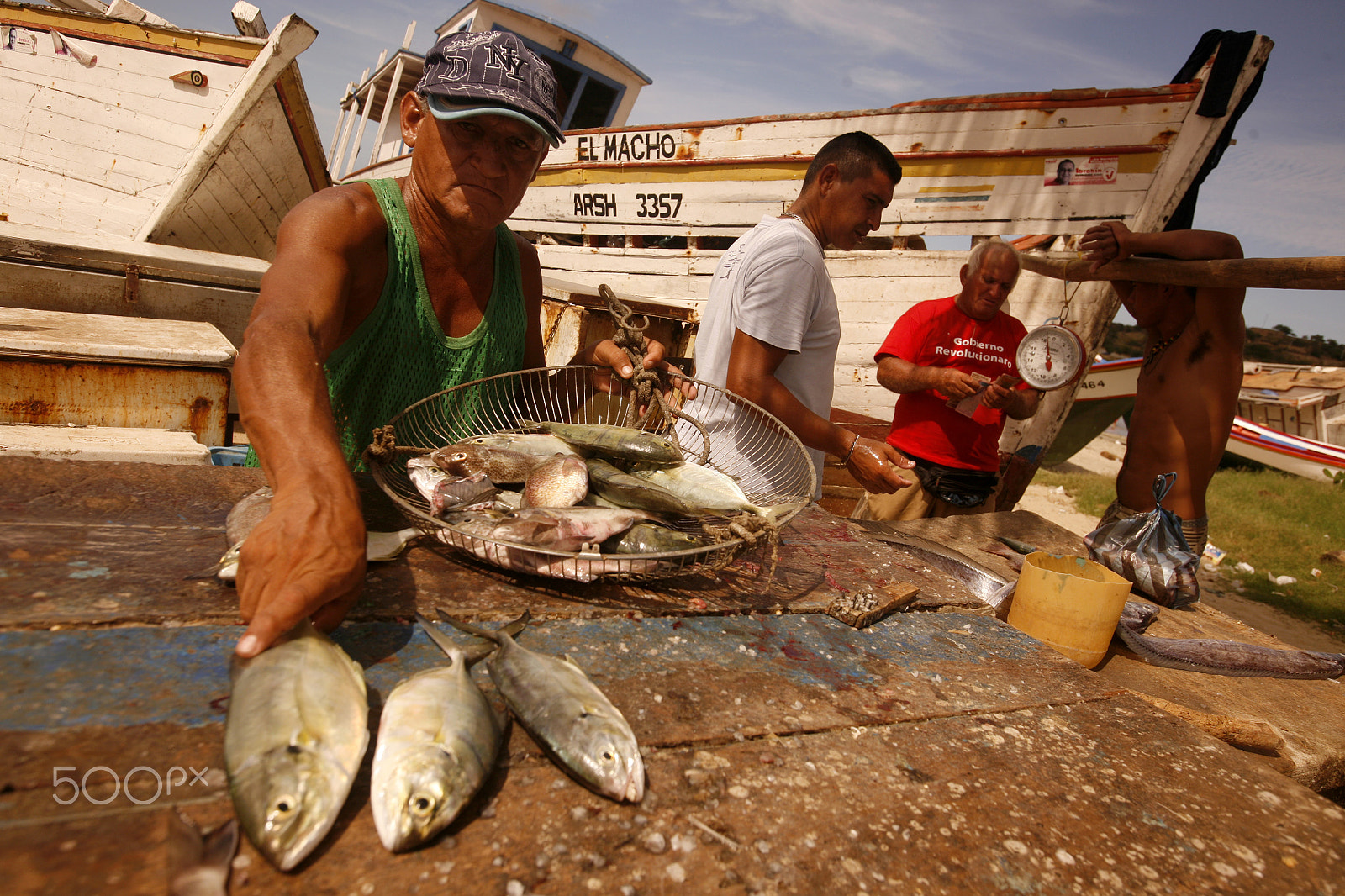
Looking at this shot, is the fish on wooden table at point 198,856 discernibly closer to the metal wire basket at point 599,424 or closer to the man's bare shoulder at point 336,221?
the metal wire basket at point 599,424

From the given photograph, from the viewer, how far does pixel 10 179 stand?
746 cm

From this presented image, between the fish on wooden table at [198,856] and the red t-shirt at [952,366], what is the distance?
16.8 feet

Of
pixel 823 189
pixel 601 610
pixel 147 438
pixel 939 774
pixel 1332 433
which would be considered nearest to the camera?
pixel 939 774

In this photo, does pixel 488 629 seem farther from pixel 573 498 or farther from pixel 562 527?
pixel 573 498

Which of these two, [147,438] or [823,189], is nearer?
[147,438]

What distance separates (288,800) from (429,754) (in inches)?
8.2

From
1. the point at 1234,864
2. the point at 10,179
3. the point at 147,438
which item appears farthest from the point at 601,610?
the point at 10,179

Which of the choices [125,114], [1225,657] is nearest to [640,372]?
[1225,657]

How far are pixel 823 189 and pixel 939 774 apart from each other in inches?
132

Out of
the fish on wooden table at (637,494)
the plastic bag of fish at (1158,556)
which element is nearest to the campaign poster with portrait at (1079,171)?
the plastic bag of fish at (1158,556)

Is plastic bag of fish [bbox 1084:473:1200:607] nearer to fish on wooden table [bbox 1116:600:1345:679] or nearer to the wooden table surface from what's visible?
fish on wooden table [bbox 1116:600:1345:679]

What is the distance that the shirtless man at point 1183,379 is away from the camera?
4277mm

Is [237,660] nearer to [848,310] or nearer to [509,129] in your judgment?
[509,129]

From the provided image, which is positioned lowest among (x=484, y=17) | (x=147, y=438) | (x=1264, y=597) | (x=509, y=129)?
(x=1264, y=597)
